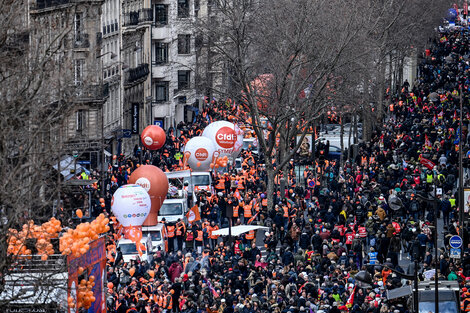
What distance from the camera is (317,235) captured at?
49.2 metres

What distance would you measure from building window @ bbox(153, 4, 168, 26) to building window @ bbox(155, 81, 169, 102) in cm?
354

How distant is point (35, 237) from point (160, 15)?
65107 millimetres

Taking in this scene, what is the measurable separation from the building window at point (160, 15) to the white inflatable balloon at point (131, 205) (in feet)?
140

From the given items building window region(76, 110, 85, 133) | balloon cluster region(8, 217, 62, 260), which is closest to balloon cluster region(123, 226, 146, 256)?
balloon cluster region(8, 217, 62, 260)

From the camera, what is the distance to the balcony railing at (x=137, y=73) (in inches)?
3388

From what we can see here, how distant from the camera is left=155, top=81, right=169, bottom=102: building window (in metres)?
95.2

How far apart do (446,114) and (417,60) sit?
1576 inches

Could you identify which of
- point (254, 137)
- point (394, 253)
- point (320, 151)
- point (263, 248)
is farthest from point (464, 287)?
point (254, 137)

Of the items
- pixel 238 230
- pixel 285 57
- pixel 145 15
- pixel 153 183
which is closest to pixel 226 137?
pixel 285 57

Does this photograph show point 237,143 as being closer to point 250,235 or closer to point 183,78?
point 250,235

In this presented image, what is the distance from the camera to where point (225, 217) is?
190ft

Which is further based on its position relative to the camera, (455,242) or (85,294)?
(455,242)

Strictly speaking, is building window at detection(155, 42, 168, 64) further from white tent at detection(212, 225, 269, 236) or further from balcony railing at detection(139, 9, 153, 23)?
white tent at detection(212, 225, 269, 236)

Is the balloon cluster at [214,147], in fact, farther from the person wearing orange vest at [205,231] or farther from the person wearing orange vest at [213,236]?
the person wearing orange vest at [205,231]
